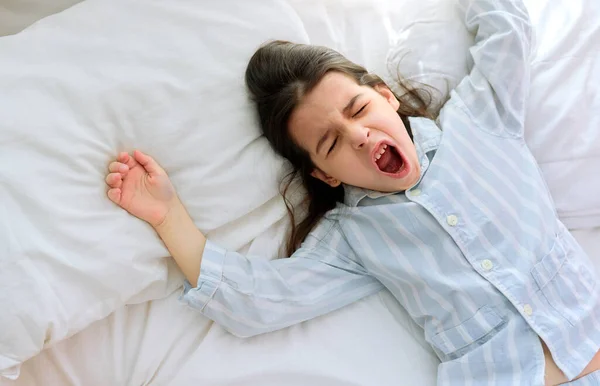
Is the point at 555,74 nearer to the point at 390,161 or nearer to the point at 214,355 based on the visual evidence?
the point at 390,161

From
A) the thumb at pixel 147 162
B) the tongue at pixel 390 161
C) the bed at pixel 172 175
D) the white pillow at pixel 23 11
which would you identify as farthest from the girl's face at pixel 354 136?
the white pillow at pixel 23 11

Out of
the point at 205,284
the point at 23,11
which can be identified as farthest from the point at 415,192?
the point at 23,11

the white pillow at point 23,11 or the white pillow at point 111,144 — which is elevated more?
the white pillow at point 23,11

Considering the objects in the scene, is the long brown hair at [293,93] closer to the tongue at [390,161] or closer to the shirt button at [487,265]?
the tongue at [390,161]

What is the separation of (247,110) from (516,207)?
522mm

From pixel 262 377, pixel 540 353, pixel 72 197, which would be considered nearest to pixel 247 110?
pixel 72 197

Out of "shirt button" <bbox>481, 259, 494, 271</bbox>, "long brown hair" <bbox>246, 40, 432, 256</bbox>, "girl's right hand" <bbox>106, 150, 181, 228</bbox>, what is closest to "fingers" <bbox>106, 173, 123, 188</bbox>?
"girl's right hand" <bbox>106, 150, 181, 228</bbox>

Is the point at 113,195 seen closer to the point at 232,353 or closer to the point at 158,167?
the point at 158,167

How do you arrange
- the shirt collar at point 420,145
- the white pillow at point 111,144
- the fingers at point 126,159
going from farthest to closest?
the shirt collar at point 420,145 < the fingers at point 126,159 < the white pillow at point 111,144

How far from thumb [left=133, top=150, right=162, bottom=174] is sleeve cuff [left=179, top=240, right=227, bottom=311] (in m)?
0.16

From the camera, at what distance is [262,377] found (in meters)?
1.02

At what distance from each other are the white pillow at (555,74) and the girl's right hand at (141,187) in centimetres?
53

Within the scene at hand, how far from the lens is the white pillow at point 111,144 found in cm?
89

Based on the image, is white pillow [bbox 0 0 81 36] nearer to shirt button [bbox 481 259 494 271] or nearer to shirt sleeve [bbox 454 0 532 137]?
shirt sleeve [bbox 454 0 532 137]
